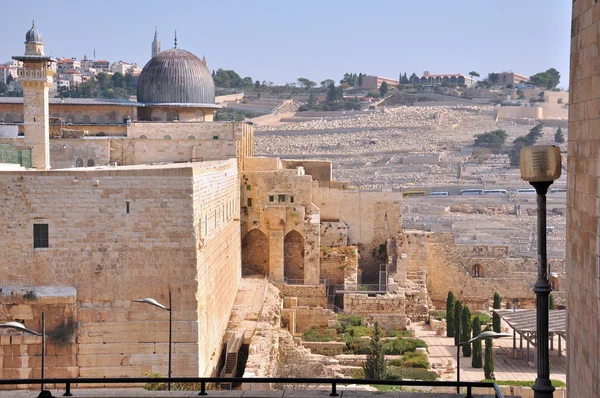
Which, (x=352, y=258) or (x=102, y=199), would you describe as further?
(x=352, y=258)

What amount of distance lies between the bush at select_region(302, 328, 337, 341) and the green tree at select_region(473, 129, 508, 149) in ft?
270

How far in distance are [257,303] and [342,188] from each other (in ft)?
28.1

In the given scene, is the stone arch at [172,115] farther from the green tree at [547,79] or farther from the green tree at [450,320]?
the green tree at [547,79]

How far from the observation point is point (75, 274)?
1216 cm

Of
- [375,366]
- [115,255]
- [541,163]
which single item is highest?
[541,163]

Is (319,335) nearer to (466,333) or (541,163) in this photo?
(466,333)

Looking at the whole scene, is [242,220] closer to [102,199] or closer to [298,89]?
[102,199]

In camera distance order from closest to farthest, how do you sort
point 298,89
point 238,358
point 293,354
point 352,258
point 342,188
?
point 238,358
point 293,354
point 352,258
point 342,188
point 298,89

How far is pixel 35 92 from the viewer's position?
19.2 m

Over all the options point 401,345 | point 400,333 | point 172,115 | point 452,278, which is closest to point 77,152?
point 172,115

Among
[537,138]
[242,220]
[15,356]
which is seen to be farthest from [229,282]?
[537,138]

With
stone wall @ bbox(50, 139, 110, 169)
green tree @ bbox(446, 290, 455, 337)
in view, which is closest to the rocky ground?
green tree @ bbox(446, 290, 455, 337)

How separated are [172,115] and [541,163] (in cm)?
2259

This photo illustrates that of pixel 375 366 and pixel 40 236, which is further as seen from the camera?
pixel 375 366
